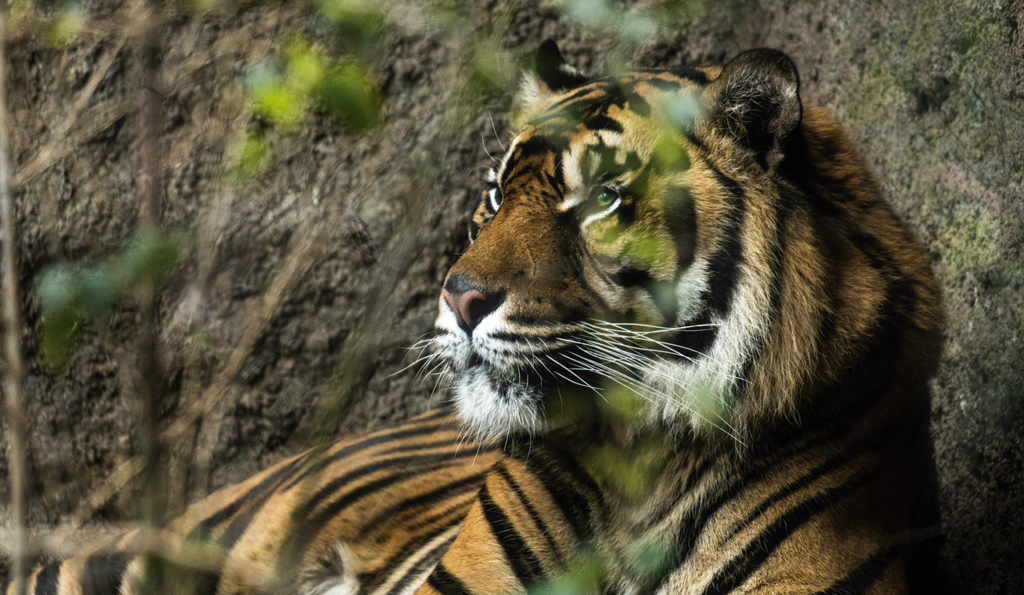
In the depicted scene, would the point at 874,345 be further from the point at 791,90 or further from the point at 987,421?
the point at 987,421

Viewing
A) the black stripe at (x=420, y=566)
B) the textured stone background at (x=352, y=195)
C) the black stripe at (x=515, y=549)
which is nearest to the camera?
the black stripe at (x=515, y=549)

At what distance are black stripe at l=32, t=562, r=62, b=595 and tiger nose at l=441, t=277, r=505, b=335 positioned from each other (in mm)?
1574

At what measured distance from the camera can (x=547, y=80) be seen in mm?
1858

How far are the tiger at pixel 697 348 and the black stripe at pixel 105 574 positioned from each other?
99 centimetres

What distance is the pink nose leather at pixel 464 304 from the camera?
4.56 ft

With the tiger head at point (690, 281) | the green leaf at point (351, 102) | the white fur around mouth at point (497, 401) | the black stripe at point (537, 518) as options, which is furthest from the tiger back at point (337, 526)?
the green leaf at point (351, 102)

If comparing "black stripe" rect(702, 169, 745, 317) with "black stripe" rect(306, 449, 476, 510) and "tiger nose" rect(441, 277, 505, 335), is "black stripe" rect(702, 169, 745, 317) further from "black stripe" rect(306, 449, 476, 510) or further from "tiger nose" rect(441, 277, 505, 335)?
"black stripe" rect(306, 449, 476, 510)

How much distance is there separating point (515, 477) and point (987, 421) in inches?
43.6

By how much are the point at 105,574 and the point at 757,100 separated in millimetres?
2036

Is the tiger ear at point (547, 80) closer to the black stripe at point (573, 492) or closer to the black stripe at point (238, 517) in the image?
the black stripe at point (573, 492)

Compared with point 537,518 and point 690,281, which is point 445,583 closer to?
point 537,518

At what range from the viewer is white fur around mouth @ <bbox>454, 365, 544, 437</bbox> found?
4.83ft

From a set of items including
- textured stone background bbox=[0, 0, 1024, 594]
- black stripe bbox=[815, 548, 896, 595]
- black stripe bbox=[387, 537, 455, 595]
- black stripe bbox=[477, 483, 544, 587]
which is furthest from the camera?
black stripe bbox=[387, 537, 455, 595]

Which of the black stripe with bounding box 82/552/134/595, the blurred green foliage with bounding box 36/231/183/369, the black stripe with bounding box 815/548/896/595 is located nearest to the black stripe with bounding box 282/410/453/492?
the black stripe with bounding box 82/552/134/595
